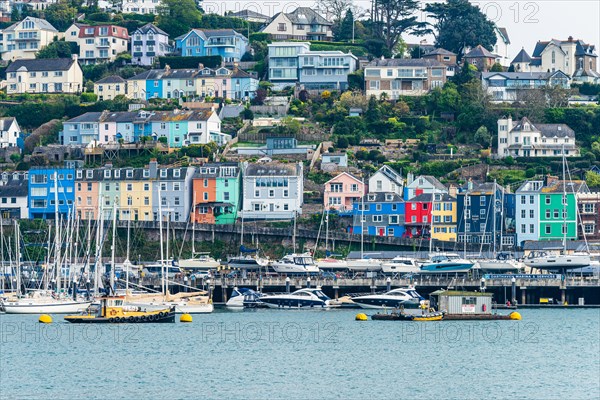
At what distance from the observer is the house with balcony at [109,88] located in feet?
493

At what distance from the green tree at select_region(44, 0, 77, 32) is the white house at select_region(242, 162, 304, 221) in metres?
50.6

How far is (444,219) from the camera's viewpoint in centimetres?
12125

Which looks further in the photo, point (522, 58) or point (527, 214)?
point (522, 58)

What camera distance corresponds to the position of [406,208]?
12194 cm

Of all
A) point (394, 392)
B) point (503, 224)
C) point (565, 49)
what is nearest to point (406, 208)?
point (503, 224)

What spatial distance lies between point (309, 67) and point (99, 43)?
79.1 feet

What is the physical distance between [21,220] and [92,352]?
4817 centimetres

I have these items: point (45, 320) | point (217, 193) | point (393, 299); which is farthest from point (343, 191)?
point (45, 320)

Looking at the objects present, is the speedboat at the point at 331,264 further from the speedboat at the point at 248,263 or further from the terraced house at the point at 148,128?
the terraced house at the point at 148,128

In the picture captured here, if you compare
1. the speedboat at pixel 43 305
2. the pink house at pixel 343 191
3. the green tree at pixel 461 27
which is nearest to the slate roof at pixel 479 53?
the green tree at pixel 461 27

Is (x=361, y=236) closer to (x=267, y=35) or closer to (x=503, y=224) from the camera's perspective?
(x=503, y=224)

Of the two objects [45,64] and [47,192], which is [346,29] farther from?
[47,192]

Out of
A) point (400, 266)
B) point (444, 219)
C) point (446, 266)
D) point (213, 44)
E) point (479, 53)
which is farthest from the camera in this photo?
point (213, 44)

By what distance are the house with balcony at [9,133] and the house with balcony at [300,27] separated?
106 ft
